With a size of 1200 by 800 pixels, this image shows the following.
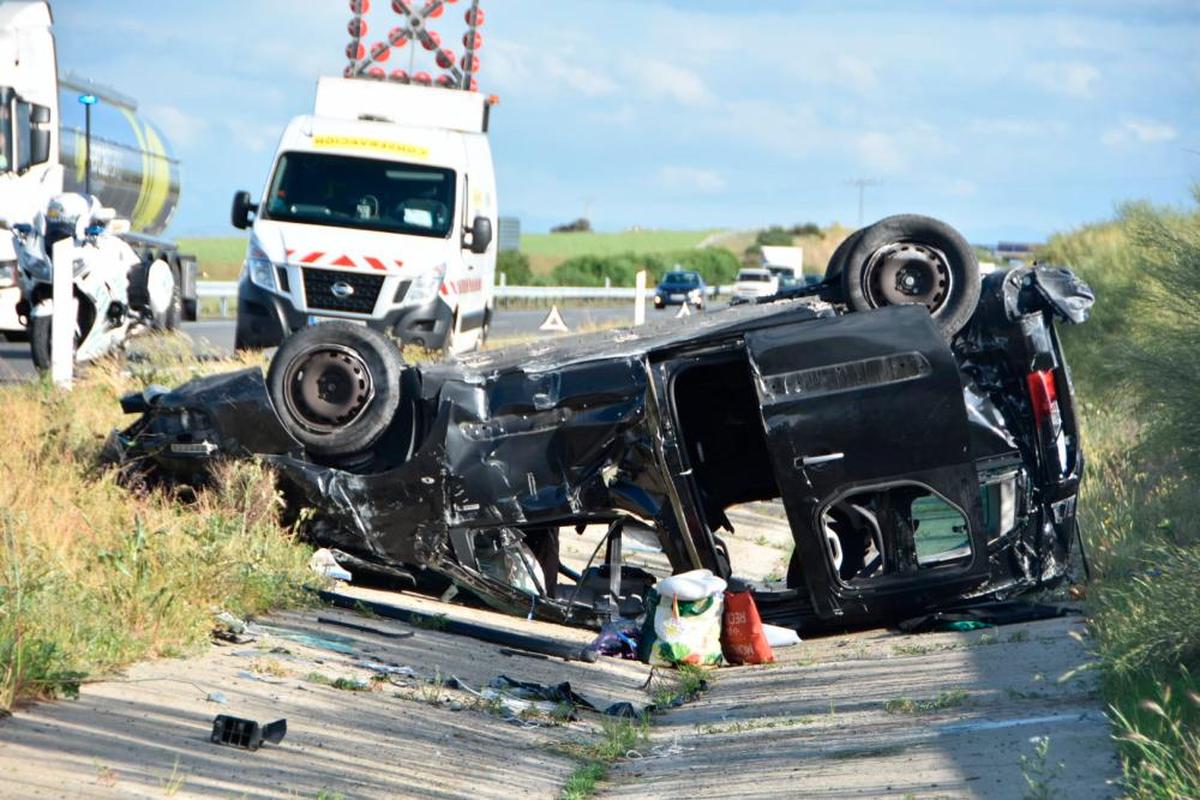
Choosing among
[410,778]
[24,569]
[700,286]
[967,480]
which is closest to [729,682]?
[967,480]

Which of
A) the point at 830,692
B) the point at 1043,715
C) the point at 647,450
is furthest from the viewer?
the point at 647,450

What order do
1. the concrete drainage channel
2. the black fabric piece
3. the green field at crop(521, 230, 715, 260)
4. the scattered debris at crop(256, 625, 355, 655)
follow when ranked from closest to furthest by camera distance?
the concrete drainage channel
the scattered debris at crop(256, 625, 355, 655)
the black fabric piece
the green field at crop(521, 230, 715, 260)

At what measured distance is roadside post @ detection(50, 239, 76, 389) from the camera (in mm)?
13797

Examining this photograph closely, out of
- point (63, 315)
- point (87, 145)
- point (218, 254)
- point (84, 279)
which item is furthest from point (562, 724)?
point (218, 254)

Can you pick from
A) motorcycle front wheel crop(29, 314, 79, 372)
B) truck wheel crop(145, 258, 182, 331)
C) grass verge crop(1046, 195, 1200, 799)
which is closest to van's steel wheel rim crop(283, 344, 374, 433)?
grass verge crop(1046, 195, 1200, 799)

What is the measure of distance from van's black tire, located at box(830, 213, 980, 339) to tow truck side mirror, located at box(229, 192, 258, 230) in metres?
9.78

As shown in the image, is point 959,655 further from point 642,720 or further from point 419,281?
point 419,281

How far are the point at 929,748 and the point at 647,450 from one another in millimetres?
2853

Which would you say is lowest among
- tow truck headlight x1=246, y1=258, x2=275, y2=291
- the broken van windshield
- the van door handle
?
the van door handle

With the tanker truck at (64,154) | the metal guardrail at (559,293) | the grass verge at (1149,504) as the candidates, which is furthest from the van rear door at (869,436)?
the metal guardrail at (559,293)

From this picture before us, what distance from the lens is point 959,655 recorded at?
7719 mm

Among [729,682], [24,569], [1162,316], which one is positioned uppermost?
[1162,316]

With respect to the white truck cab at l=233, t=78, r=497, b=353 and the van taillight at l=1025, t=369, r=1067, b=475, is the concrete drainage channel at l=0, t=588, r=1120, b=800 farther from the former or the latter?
the white truck cab at l=233, t=78, r=497, b=353

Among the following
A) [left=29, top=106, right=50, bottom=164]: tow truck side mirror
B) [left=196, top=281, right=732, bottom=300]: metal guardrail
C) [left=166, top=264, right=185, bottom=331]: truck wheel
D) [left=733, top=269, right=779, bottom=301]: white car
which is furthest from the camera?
[left=733, top=269, right=779, bottom=301]: white car
